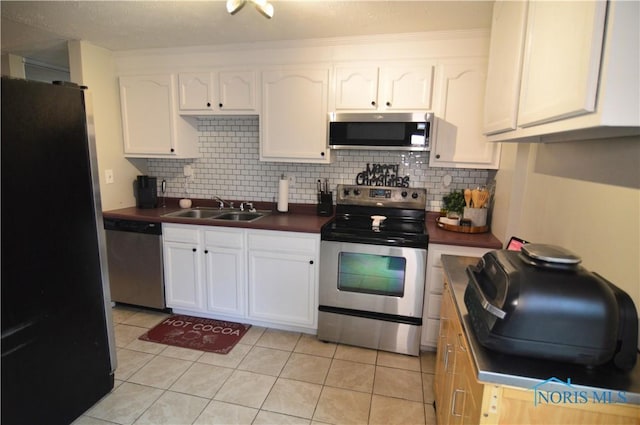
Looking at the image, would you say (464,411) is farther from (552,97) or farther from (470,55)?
(470,55)

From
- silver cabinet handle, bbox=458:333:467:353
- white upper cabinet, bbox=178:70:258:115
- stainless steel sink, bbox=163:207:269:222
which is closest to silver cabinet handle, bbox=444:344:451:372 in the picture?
silver cabinet handle, bbox=458:333:467:353

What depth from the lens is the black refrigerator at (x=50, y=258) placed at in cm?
146

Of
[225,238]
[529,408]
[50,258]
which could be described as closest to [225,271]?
[225,238]

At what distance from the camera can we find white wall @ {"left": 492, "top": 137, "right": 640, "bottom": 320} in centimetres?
112

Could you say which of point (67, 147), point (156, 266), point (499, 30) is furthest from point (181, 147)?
point (499, 30)

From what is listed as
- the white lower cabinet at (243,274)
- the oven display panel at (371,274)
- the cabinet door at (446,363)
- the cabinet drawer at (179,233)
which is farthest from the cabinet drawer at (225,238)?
the cabinet door at (446,363)

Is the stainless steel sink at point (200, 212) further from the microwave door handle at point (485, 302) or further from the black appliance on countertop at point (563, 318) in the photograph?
the black appliance on countertop at point (563, 318)

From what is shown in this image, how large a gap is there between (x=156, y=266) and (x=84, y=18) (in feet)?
6.22

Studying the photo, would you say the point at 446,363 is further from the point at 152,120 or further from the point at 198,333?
the point at 152,120

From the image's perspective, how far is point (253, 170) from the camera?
10.8 feet

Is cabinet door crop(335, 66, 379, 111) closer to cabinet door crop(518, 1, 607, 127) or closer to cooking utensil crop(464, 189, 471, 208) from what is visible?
cooking utensil crop(464, 189, 471, 208)

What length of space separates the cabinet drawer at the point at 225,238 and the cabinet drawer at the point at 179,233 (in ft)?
0.35

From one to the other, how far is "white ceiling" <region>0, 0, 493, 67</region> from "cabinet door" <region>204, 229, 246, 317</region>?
1515mm
